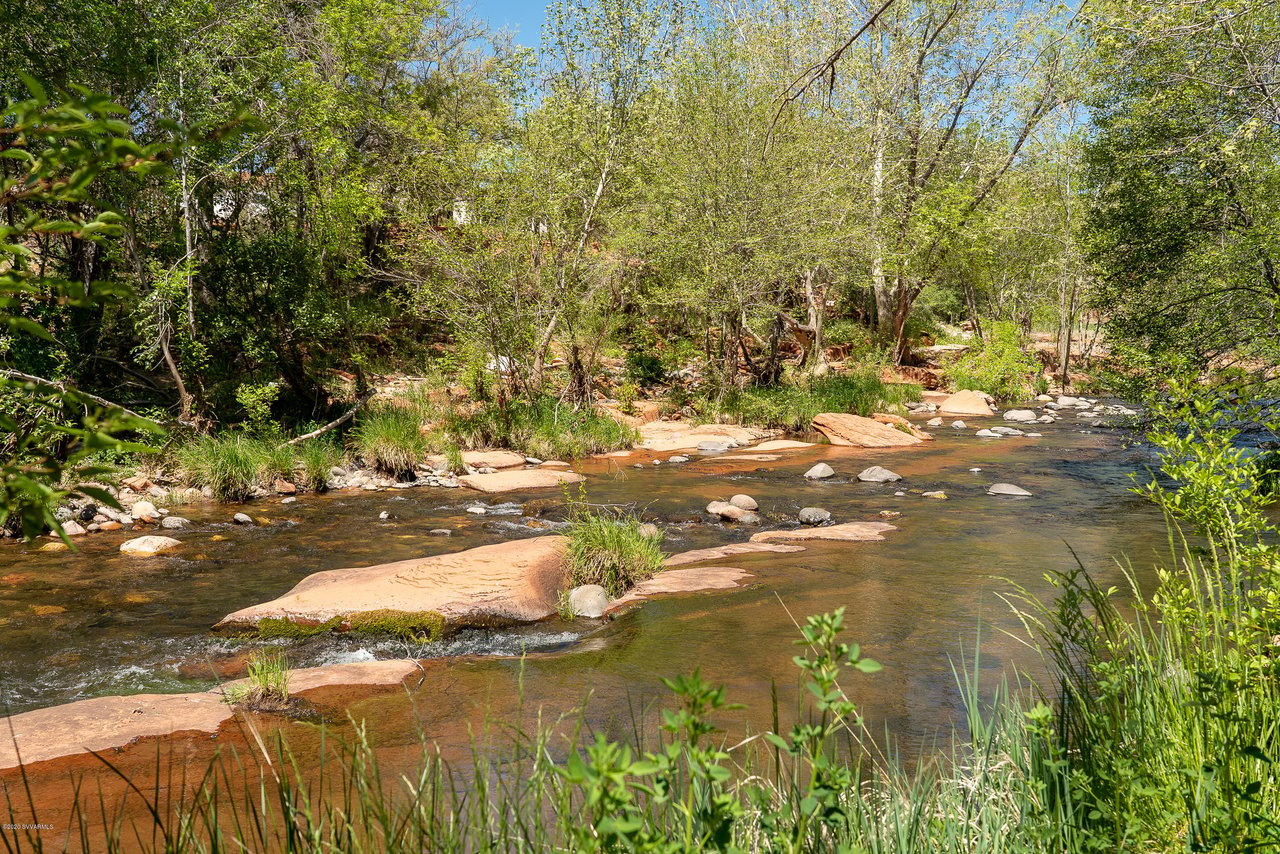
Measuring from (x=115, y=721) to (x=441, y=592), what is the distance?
275 centimetres

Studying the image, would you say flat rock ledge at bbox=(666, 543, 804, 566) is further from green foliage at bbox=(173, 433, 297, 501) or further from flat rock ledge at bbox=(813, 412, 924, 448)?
flat rock ledge at bbox=(813, 412, 924, 448)

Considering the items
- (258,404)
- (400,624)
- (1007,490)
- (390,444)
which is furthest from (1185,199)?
(258,404)

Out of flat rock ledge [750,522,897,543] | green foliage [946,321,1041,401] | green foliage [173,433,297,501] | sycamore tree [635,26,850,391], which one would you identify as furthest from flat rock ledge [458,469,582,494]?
green foliage [946,321,1041,401]

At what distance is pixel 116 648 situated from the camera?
6.94 metres

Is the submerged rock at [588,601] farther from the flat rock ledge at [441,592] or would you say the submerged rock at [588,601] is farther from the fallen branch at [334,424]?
the fallen branch at [334,424]

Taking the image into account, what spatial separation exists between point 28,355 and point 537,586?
9.31 m

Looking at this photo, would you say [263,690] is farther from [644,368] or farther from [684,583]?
[644,368]

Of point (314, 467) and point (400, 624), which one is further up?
point (314, 467)

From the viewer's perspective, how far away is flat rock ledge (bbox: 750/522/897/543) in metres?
10.4

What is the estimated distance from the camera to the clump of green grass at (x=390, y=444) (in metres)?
15.0

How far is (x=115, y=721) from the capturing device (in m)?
5.24

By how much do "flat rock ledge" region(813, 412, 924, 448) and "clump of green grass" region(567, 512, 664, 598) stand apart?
35.8 ft

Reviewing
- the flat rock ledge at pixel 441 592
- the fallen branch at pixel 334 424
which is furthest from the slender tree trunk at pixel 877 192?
the flat rock ledge at pixel 441 592

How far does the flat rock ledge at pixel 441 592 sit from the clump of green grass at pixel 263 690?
4.72ft
